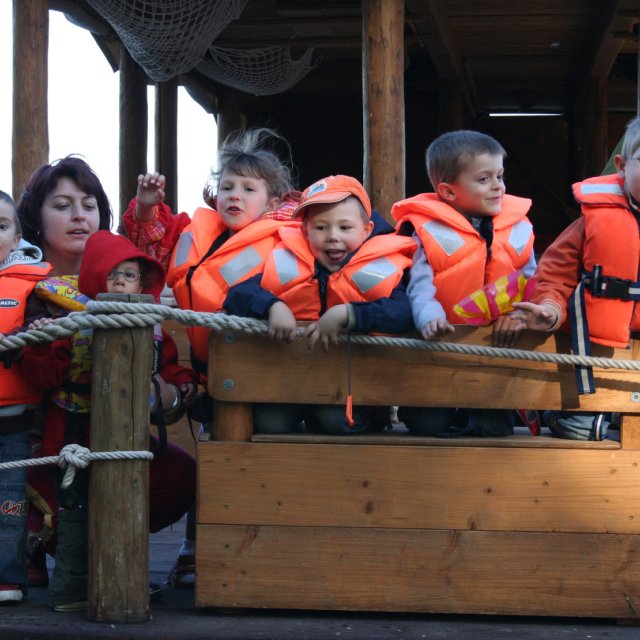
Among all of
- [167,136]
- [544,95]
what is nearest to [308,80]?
[167,136]

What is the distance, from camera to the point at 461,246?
354 centimetres

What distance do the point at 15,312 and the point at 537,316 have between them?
5.38ft

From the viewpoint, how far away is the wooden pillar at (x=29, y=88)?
684 cm

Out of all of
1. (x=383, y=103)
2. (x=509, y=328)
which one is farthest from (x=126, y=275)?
(x=383, y=103)

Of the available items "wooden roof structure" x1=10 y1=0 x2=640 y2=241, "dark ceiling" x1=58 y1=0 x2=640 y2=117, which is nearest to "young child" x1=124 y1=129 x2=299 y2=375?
"wooden roof structure" x1=10 y1=0 x2=640 y2=241

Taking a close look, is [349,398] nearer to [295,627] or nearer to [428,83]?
[295,627]

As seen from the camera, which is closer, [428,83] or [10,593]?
[10,593]

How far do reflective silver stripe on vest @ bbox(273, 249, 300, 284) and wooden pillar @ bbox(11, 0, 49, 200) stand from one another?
3.71 metres

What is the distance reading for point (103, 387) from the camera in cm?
322

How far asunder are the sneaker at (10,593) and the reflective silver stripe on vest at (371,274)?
1.41 meters

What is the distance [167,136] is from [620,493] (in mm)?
9841

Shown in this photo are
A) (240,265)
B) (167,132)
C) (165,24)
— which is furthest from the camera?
(167,132)

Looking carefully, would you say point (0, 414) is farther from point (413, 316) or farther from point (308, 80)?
point (308, 80)

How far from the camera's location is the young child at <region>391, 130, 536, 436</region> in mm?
3418
